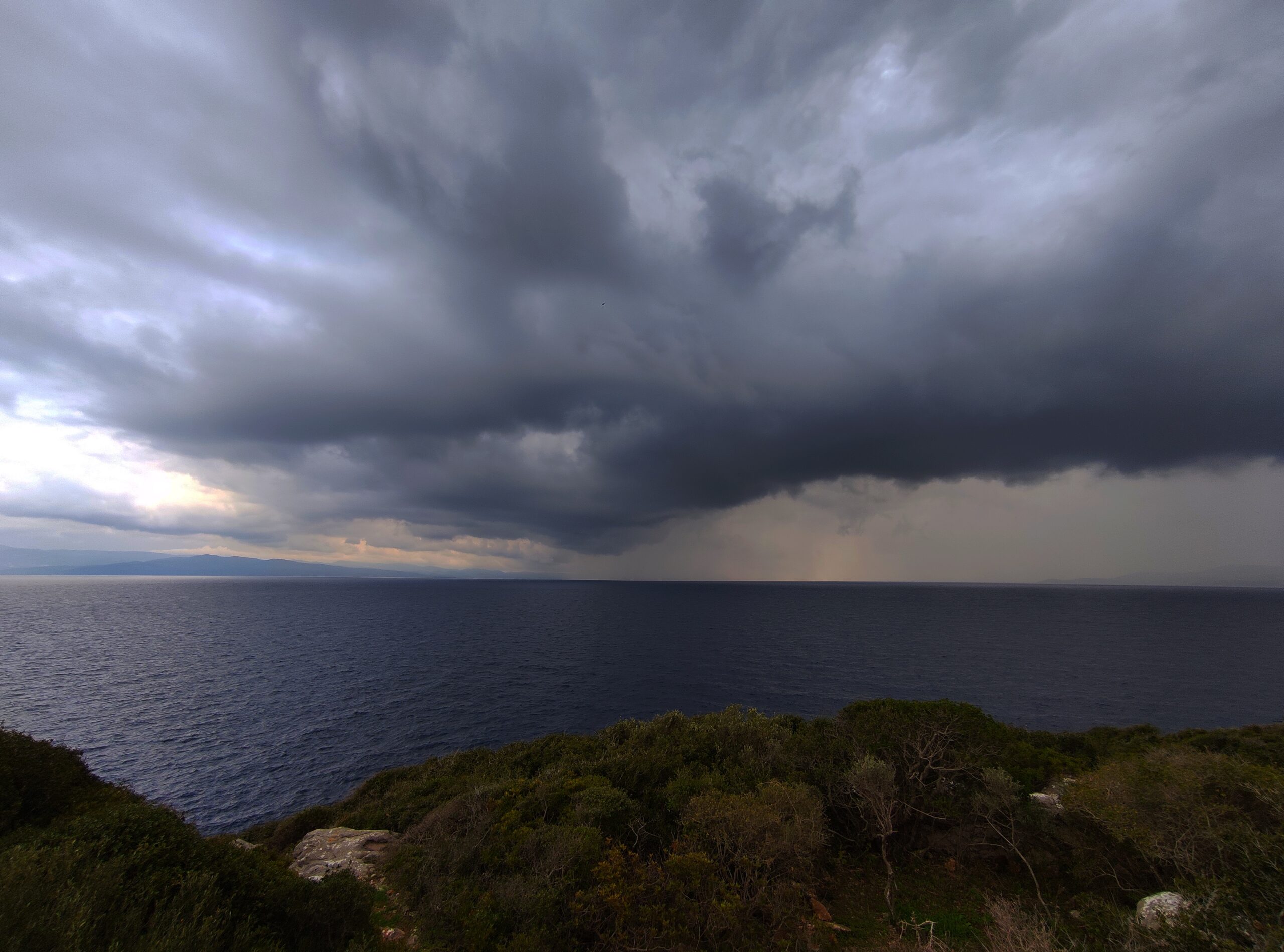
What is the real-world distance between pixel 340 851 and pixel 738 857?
63.2ft

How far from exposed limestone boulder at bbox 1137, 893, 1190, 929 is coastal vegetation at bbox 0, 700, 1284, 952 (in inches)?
23.4

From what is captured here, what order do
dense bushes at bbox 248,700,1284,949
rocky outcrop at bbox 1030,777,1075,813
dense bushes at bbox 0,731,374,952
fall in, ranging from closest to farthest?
dense bushes at bbox 0,731,374,952, dense bushes at bbox 248,700,1284,949, rocky outcrop at bbox 1030,777,1075,813

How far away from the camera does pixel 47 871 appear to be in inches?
A: 396

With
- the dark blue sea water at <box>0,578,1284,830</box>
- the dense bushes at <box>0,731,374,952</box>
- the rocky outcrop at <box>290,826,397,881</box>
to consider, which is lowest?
the dark blue sea water at <box>0,578,1284,830</box>

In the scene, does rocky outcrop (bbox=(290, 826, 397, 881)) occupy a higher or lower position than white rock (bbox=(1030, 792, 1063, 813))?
lower

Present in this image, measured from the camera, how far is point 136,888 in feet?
35.6

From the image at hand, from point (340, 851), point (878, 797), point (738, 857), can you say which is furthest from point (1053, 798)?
point (340, 851)

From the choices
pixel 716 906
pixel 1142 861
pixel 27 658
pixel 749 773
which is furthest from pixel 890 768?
pixel 27 658

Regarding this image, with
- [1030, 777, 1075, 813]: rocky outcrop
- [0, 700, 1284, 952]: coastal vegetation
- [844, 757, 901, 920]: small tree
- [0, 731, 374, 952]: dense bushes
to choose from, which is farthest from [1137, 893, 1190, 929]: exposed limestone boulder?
[0, 731, 374, 952]: dense bushes

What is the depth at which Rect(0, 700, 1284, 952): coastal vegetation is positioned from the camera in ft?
36.8

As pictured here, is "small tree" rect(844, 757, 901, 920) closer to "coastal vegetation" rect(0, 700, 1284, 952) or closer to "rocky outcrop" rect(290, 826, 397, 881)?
"coastal vegetation" rect(0, 700, 1284, 952)

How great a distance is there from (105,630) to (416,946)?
158444 millimetres

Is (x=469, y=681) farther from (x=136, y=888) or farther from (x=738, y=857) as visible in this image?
(x=136, y=888)

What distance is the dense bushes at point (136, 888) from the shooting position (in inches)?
341
